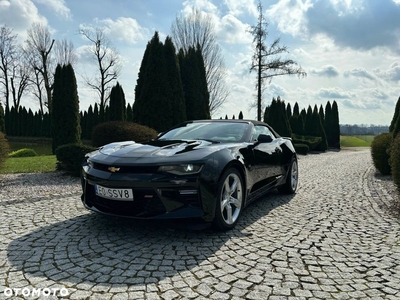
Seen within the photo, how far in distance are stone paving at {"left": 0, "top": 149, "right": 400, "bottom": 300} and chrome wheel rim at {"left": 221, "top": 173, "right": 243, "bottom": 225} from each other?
180mm

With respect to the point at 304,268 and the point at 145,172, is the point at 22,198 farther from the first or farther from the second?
the point at 304,268

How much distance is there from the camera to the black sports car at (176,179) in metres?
2.95

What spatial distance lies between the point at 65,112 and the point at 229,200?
11.5 m

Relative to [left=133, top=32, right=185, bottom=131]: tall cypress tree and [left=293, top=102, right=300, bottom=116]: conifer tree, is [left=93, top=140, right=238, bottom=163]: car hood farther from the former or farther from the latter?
[left=293, top=102, right=300, bottom=116]: conifer tree

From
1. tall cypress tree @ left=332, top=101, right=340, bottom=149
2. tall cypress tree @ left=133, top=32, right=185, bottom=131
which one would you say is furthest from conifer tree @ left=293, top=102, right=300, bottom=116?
tall cypress tree @ left=133, top=32, right=185, bottom=131

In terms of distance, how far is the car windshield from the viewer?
4152 millimetres

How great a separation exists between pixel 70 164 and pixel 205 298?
6.58m

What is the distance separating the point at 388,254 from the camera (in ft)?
9.51

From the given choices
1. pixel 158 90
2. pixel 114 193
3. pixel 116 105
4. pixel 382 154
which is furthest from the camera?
pixel 116 105

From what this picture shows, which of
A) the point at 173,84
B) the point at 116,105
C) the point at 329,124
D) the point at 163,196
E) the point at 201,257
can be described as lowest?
the point at 201,257

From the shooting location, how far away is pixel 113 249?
2.90m

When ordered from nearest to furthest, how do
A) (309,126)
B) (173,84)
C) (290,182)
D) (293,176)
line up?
(290,182) → (293,176) → (173,84) → (309,126)

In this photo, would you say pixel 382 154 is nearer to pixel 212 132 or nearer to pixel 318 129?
pixel 212 132

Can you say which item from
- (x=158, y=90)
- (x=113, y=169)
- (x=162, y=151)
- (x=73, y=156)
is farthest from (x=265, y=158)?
(x=158, y=90)
